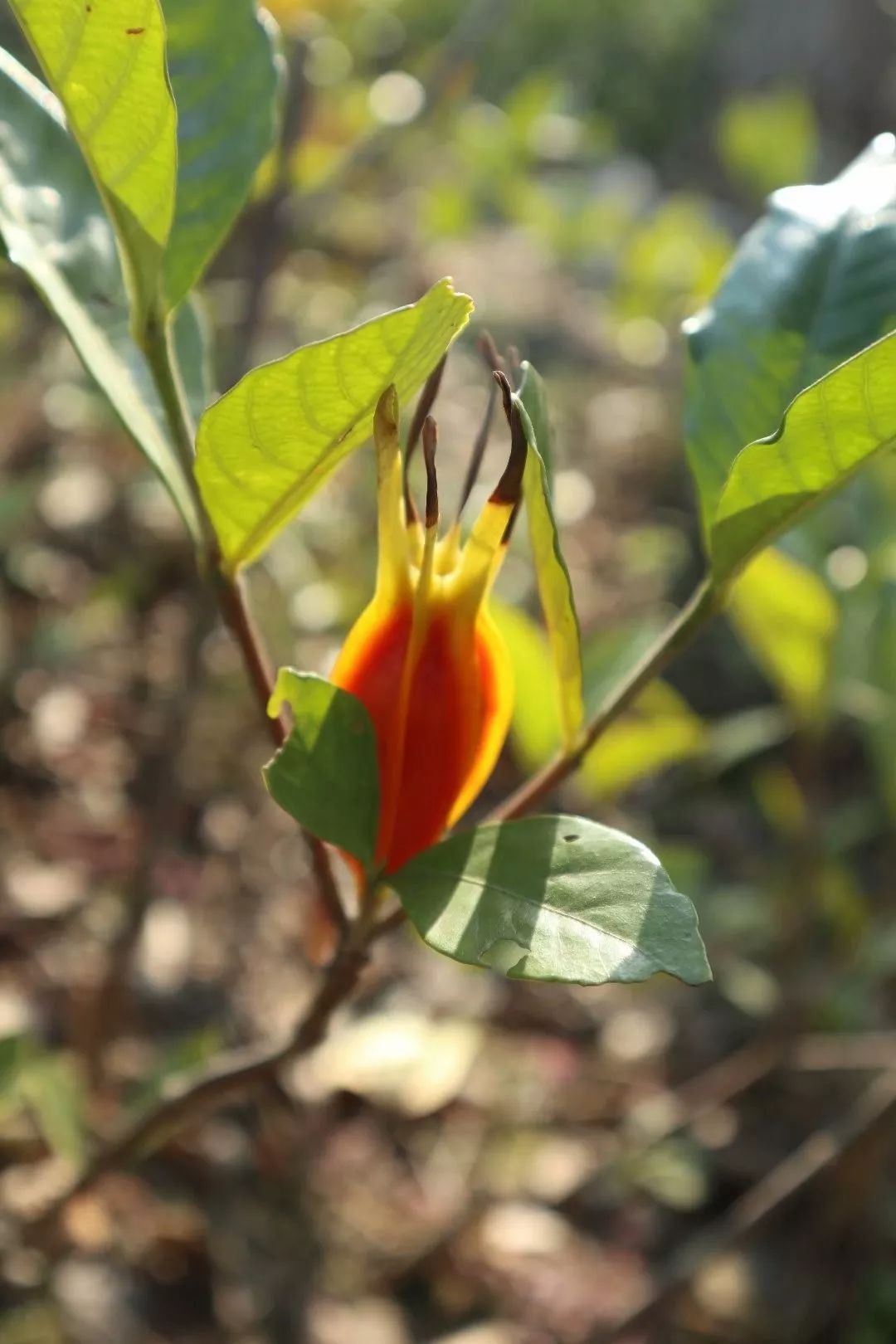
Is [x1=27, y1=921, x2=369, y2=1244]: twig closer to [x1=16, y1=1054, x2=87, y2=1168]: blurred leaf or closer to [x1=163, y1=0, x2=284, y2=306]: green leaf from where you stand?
[x1=16, y1=1054, x2=87, y2=1168]: blurred leaf

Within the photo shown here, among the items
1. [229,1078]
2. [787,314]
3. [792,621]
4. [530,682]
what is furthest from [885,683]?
[229,1078]

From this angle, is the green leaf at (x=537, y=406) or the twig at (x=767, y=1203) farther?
the twig at (x=767, y=1203)

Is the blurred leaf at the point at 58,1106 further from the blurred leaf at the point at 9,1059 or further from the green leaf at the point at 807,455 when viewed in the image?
the green leaf at the point at 807,455

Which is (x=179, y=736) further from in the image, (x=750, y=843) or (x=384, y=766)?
(x=750, y=843)

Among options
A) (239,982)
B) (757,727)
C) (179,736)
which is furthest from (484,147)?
(239,982)

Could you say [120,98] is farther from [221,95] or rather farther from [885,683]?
[885,683]

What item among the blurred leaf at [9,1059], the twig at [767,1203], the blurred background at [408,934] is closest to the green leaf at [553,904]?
the blurred background at [408,934]
